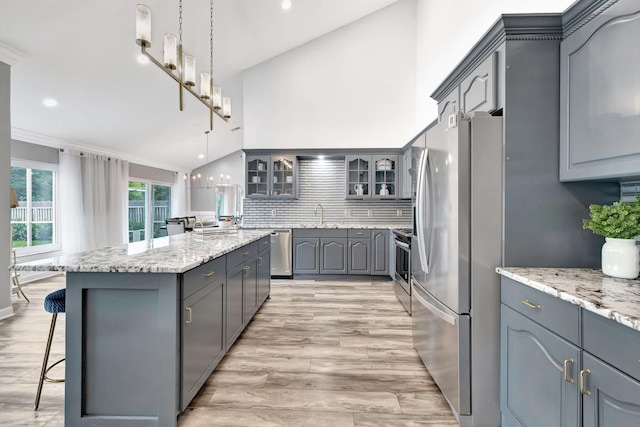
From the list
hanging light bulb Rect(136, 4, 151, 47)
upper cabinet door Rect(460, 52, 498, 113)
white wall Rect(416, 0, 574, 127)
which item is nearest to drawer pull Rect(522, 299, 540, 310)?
upper cabinet door Rect(460, 52, 498, 113)

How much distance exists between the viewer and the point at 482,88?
1998 millimetres

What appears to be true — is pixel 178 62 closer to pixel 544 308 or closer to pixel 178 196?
pixel 544 308

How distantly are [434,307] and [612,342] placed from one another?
106cm

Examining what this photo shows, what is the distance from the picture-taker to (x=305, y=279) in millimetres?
5535

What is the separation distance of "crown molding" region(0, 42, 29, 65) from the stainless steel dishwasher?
3.75m

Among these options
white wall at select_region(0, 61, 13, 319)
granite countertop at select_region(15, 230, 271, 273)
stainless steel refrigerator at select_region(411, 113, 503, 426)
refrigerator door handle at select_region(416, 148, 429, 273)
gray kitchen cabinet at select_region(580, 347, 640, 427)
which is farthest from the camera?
white wall at select_region(0, 61, 13, 319)

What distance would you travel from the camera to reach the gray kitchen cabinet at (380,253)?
5.40 meters

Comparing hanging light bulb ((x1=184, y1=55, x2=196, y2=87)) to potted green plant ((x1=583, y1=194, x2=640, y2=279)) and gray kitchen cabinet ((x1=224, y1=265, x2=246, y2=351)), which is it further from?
potted green plant ((x1=583, y1=194, x2=640, y2=279))

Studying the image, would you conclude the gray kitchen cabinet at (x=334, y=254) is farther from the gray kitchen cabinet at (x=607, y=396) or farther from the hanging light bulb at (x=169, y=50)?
the gray kitchen cabinet at (x=607, y=396)

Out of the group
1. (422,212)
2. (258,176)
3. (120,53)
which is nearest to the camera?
(422,212)

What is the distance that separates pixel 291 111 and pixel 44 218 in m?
4.63

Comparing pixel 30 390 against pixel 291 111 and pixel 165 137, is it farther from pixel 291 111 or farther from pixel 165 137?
pixel 165 137

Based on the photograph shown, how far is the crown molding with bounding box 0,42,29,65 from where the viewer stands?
330 centimetres

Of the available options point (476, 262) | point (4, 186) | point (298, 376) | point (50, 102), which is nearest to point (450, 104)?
point (476, 262)
